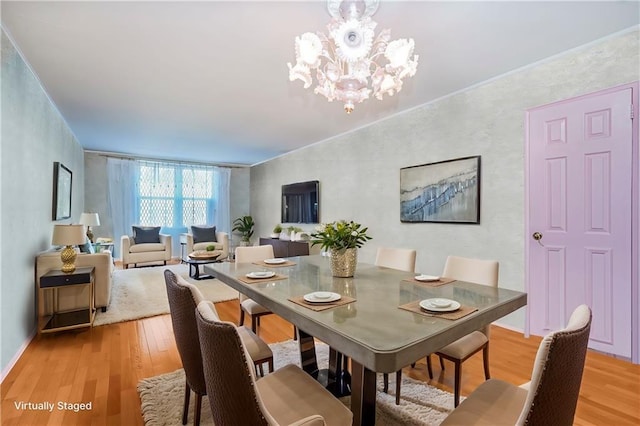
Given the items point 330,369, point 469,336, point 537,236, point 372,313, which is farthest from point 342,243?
point 537,236

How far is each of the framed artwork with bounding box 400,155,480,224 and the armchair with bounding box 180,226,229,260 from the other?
4104mm

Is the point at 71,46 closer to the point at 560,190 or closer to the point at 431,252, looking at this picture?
the point at 431,252

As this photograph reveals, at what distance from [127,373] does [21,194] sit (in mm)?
1707

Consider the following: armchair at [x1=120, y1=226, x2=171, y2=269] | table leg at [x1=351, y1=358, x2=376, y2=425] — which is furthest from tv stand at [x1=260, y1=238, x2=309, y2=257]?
table leg at [x1=351, y1=358, x2=376, y2=425]

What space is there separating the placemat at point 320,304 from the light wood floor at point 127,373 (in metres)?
1.20

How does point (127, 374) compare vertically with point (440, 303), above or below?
below

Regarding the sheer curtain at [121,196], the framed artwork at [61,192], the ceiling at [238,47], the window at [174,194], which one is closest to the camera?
the ceiling at [238,47]

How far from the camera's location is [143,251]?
6133 mm

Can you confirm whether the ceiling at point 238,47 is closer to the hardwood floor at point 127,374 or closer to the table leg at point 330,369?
the table leg at point 330,369

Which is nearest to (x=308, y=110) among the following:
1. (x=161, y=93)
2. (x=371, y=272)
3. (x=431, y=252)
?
(x=161, y=93)

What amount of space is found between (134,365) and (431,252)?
312 centimetres

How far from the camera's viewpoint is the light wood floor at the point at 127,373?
5.72 ft

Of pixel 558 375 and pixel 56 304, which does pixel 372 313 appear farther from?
pixel 56 304

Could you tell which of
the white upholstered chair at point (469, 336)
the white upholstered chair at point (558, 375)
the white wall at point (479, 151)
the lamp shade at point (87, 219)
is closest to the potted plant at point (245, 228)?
the lamp shade at point (87, 219)
